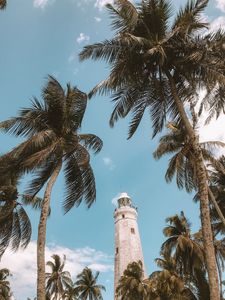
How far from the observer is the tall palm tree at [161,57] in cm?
1376

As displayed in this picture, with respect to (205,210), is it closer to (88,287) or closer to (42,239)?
(42,239)

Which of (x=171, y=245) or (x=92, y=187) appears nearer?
(x=92, y=187)

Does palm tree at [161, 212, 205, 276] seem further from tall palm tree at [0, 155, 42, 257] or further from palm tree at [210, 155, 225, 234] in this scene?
tall palm tree at [0, 155, 42, 257]

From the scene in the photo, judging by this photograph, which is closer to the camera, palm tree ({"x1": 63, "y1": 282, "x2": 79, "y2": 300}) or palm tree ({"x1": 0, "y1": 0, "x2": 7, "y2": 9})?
Result: palm tree ({"x1": 0, "y1": 0, "x2": 7, "y2": 9})

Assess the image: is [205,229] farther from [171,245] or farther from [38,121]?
[171,245]

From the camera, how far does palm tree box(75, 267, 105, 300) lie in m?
51.0

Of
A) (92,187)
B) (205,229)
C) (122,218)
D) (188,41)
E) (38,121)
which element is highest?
(122,218)

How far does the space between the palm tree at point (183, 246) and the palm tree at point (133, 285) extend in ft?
32.8

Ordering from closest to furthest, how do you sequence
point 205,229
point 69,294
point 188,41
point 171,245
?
point 205,229, point 188,41, point 171,245, point 69,294

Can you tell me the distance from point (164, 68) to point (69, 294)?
4314cm

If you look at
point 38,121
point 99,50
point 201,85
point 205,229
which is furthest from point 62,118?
point 205,229

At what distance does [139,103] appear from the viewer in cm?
1540

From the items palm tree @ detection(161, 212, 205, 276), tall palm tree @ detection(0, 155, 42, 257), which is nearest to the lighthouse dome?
palm tree @ detection(161, 212, 205, 276)

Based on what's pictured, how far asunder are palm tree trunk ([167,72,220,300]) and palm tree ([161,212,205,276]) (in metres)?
19.4
